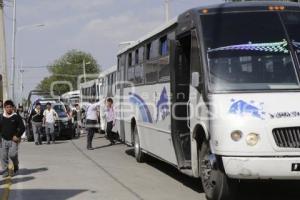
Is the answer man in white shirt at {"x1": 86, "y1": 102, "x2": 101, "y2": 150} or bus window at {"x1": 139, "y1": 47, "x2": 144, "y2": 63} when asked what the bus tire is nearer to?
bus window at {"x1": 139, "y1": 47, "x2": 144, "y2": 63}

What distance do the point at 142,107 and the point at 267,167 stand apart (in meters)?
6.54

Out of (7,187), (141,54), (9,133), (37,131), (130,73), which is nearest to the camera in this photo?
(7,187)

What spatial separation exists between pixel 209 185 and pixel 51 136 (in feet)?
55.4

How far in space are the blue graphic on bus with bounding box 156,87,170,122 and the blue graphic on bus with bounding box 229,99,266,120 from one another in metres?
2.87

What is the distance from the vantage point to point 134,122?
51.4 feet

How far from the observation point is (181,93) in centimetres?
1056

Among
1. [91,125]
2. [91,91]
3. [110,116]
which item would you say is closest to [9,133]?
[91,125]

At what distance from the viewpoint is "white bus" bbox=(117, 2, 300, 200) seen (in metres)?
8.04

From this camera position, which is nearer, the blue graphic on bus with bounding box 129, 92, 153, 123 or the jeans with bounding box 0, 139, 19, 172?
the jeans with bounding box 0, 139, 19, 172

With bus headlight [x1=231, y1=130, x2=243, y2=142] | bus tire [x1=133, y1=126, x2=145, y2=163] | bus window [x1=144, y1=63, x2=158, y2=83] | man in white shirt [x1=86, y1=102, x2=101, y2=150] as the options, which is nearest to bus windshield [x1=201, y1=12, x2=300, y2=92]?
bus headlight [x1=231, y1=130, x2=243, y2=142]

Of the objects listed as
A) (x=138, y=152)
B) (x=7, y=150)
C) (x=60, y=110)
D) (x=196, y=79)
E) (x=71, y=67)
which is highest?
(x=71, y=67)

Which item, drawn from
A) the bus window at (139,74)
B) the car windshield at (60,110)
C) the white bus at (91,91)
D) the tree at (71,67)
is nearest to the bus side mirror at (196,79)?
the bus window at (139,74)

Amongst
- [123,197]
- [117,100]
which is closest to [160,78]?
[123,197]

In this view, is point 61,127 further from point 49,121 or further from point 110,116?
point 110,116
